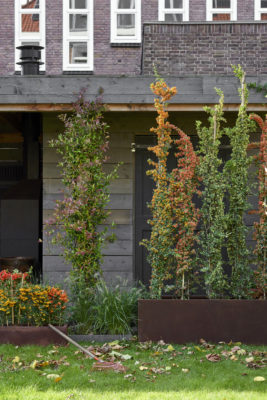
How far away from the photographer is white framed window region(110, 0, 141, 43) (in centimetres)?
1627

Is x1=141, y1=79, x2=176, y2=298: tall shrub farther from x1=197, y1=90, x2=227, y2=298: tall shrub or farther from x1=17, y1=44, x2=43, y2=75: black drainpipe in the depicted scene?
x1=17, y1=44, x2=43, y2=75: black drainpipe

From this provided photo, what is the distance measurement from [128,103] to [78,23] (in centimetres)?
900

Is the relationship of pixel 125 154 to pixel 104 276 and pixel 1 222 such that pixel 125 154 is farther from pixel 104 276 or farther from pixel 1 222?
pixel 1 222

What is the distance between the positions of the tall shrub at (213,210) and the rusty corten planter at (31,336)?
193cm

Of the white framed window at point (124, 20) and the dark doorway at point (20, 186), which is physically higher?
the white framed window at point (124, 20)

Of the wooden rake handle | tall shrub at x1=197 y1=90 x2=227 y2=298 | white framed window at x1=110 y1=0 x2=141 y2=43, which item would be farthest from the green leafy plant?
white framed window at x1=110 y1=0 x2=141 y2=43

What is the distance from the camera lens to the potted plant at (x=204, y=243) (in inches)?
297

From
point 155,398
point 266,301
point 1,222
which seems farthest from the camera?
point 1,222

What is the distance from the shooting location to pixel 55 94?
840 cm

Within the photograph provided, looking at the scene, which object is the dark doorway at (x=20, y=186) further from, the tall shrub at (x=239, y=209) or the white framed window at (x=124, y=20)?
the tall shrub at (x=239, y=209)

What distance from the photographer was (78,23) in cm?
1664

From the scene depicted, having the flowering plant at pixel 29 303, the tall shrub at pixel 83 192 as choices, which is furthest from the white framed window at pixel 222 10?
the flowering plant at pixel 29 303

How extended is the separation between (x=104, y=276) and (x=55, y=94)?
2833 mm

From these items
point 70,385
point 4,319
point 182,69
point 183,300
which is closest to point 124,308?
point 183,300
